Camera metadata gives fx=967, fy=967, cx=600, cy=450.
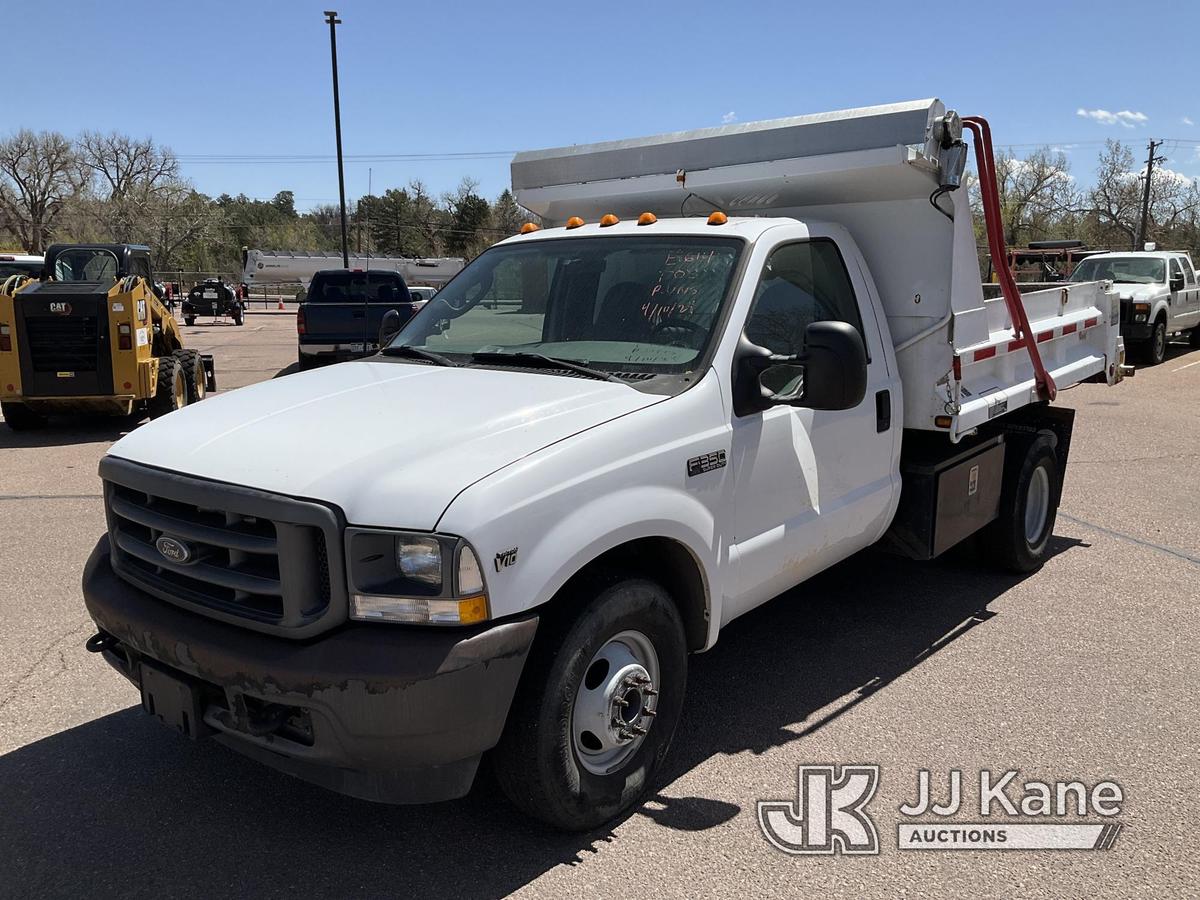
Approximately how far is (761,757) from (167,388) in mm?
10298

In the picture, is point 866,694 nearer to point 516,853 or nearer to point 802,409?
point 802,409

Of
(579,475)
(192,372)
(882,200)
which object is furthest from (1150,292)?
(579,475)

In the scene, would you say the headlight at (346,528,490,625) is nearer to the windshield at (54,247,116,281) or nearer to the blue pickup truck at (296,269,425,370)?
the windshield at (54,247,116,281)

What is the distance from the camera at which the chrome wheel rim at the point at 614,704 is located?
3.16 m

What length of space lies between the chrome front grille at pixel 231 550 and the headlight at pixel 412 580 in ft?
0.20

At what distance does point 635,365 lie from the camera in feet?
12.0

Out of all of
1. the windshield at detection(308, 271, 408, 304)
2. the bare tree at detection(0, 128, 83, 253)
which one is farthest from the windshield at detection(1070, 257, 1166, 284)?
the bare tree at detection(0, 128, 83, 253)

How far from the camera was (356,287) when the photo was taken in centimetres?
1852

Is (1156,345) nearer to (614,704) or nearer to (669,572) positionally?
(669,572)

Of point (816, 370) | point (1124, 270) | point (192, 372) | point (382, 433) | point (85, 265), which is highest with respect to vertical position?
point (85, 265)

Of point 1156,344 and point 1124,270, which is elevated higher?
point 1124,270

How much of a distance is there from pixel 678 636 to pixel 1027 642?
8.03 ft

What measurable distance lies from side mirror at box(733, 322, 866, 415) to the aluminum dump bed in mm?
1125

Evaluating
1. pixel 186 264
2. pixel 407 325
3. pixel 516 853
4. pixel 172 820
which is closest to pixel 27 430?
pixel 407 325
